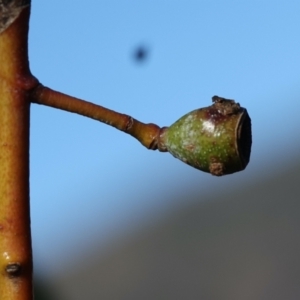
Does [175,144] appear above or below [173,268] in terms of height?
below

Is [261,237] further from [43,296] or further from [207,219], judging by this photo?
[43,296]

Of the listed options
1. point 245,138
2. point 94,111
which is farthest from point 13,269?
Answer: point 245,138

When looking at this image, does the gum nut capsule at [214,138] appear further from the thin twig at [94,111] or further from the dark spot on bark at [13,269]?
the dark spot on bark at [13,269]

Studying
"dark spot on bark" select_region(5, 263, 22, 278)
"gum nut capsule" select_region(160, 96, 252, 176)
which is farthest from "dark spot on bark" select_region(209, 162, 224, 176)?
"dark spot on bark" select_region(5, 263, 22, 278)

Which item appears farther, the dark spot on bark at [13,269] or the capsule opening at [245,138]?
the capsule opening at [245,138]

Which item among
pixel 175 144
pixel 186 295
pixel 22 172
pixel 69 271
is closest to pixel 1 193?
pixel 22 172

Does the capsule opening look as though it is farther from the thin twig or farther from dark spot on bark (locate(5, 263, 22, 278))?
dark spot on bark (locate(5, 263, 22, 278))

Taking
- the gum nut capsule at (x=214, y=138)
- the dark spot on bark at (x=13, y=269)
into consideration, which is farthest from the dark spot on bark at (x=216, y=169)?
the dark spot on bark at (x=13, y=269)

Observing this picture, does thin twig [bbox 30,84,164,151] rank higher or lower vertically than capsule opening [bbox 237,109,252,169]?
higher

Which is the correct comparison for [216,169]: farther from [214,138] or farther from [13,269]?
[13,269]
